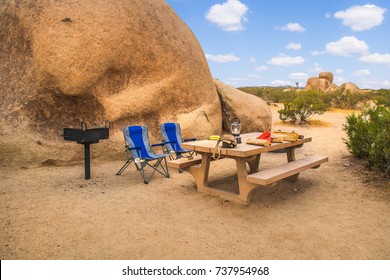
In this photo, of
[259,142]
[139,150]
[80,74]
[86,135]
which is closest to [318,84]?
[80,74]

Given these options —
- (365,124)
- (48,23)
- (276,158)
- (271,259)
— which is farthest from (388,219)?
(48,23)

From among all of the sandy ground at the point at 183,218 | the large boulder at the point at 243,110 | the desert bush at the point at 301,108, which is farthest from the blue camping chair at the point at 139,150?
the desert bush at the point at 301,108

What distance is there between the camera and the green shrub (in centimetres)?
560

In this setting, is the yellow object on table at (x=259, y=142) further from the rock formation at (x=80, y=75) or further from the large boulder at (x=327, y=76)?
the large boulder at (x=327, y=76)

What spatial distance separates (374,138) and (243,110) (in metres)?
3.91

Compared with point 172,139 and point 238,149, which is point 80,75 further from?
point 238,149

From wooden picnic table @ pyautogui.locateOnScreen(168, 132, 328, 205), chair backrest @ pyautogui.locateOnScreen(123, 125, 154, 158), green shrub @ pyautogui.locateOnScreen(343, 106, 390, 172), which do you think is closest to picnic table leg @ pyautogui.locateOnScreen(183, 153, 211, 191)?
wooden picnic table @ pyautogui.locateOnScreen(168, 132, 328, 205)

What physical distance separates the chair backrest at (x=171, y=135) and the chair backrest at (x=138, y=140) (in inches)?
20.5

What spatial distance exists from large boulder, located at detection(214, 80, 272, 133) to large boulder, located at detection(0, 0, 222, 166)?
1.63 metres

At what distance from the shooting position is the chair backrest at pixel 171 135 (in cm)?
685

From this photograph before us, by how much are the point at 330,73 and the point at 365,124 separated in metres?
33.2

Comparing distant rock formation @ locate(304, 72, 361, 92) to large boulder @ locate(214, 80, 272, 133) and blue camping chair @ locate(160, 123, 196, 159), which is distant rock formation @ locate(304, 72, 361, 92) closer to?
large boulder @ locate(214, 80, 272, 133)

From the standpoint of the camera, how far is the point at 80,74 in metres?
6.81

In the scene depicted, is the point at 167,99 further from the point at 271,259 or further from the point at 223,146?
the point at 271,259
